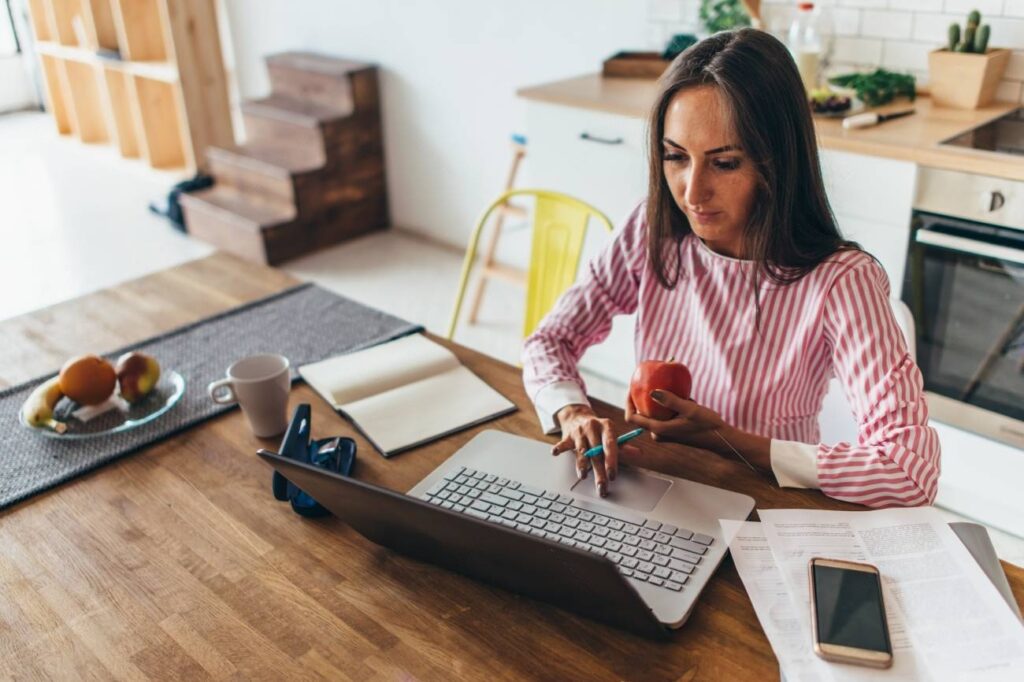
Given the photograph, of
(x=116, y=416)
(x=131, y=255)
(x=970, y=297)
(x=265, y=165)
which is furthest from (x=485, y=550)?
(x=131, y=255)

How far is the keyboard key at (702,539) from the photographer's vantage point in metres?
1.06

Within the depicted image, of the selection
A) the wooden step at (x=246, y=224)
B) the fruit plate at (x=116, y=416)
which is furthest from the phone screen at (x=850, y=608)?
the wooden step at (x=246, y=224)

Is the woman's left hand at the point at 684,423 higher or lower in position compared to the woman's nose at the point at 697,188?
lower

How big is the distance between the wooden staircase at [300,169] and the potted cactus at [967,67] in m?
2.70

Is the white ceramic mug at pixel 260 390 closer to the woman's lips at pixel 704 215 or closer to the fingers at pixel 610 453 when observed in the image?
the fingers at pixel 610 453

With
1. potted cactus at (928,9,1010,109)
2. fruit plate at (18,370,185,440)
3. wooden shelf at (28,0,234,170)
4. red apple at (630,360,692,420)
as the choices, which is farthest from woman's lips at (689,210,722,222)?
wooden shelf at (28,0,234,170)

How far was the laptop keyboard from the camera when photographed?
3.38ft

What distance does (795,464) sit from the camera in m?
1.18

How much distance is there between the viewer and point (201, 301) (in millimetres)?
1806

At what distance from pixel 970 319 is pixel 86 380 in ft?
6.60

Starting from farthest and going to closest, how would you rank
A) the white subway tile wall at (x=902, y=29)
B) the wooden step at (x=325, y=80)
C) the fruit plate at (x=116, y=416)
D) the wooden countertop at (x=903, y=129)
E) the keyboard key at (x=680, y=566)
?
the wooden step at (x=325, y=80), the white subway tile wall at (x=902, y=29), the wooden countertop at (x=903, y=129), the fruit plate at (x=116, y=416), the keyboard key at (x=680, y=566)

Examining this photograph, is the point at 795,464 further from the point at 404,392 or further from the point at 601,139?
the point at 601,139

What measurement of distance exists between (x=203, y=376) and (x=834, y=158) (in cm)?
162

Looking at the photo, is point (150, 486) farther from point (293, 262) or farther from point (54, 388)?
point (293, 262)
